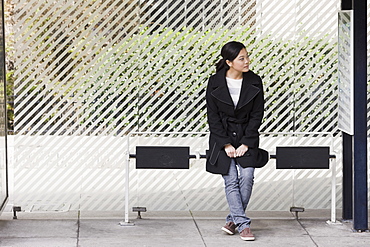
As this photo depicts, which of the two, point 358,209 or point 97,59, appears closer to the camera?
point 358,209

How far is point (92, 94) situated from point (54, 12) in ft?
2.69

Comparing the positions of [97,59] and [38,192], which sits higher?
[97,59]

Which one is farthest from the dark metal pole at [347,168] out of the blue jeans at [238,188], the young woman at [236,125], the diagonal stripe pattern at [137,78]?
the blue jeans at [238,188]

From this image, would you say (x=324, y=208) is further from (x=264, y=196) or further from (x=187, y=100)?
(x=187, y=100)

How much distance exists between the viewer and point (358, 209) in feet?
23.4

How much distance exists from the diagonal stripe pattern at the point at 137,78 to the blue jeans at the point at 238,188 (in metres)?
1.12

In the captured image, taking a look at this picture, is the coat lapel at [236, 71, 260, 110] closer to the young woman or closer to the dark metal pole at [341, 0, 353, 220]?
the young woman

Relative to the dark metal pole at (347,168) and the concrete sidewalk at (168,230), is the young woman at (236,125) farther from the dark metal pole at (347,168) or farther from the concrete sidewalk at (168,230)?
the dark metal pole at (347,168)

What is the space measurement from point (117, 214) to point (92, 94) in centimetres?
114

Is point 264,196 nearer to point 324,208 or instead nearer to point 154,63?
point 324,208

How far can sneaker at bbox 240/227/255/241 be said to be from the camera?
6883 mm

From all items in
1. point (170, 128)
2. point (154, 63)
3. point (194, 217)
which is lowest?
point (194, 217)

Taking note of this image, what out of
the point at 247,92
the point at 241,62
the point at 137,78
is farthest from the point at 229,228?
the point at 137,78

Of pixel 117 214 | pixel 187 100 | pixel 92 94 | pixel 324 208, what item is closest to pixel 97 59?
pixel 92 94
